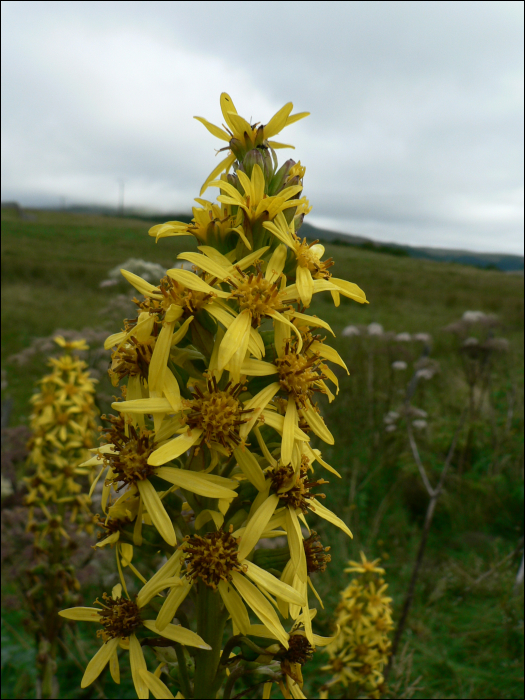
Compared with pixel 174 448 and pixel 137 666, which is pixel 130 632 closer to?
pixel 137 666

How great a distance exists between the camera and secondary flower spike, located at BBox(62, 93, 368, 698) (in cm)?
153

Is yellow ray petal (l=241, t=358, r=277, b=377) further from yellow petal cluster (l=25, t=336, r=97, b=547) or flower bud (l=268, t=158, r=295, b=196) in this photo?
yellow petal cluster (l=25, t=336, r=97, b=547)

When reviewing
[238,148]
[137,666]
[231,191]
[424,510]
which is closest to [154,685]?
[137,666]

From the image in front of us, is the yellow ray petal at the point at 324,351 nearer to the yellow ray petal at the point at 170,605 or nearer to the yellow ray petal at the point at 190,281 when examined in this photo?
the yellow ray petal at the point at 190,281

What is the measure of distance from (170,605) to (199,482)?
42 cm

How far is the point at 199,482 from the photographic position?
4.95 ft

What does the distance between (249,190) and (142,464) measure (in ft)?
3.47

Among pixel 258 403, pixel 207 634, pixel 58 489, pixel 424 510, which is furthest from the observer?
pixel 424 510

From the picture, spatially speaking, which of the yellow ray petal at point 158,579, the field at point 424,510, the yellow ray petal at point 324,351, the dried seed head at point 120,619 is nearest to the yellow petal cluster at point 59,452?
the field at point 424,510

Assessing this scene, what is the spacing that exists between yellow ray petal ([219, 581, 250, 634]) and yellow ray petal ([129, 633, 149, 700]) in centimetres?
33

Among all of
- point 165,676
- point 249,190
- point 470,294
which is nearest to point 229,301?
point 249,190

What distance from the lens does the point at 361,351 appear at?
38.1 ft

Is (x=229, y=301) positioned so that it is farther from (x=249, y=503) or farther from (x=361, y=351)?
(x=361, y=351)

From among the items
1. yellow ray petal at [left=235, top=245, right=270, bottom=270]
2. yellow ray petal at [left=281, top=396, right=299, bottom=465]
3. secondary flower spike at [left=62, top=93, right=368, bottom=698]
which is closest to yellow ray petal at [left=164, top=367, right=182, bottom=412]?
secondary flower spike at [left=62, top=93, right=368, bottom=698]
